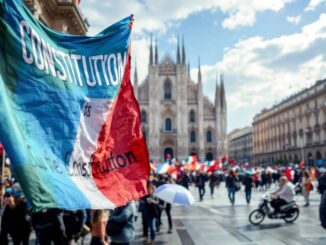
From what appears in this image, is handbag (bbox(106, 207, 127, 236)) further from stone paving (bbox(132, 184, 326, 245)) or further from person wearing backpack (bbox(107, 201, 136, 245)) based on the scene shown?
stone paving (bbox(132, 184, 326, 245))

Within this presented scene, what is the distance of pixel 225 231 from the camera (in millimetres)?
10555

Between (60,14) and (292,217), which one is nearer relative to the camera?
(292,217)

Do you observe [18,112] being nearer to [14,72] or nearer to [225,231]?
[14,72]

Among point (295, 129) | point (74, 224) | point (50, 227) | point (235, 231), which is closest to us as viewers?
point (50, 227)

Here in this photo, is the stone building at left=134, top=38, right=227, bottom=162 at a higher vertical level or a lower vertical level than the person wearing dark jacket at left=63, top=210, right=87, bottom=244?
higher

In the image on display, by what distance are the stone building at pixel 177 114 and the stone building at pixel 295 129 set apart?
34.1 ft

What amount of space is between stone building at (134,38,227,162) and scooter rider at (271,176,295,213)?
50902 mm

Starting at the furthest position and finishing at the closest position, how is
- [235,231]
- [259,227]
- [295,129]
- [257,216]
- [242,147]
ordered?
[242,147]
[295,129]
[257,216]
[259,227]
[235,231]

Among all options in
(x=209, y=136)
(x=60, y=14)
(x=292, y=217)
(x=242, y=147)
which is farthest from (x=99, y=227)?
(x=242, y=147)

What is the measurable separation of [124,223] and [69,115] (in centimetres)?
286

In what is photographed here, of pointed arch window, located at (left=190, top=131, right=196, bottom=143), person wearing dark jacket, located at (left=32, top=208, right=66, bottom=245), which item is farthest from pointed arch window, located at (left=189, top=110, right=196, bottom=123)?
person wearing dark jacket, located at (left=32, top=208, right=66, bottom=245)

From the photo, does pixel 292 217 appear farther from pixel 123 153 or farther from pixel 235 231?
pixel 123 153

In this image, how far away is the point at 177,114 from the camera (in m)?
64.2

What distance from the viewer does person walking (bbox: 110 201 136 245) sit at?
17.5 feet
